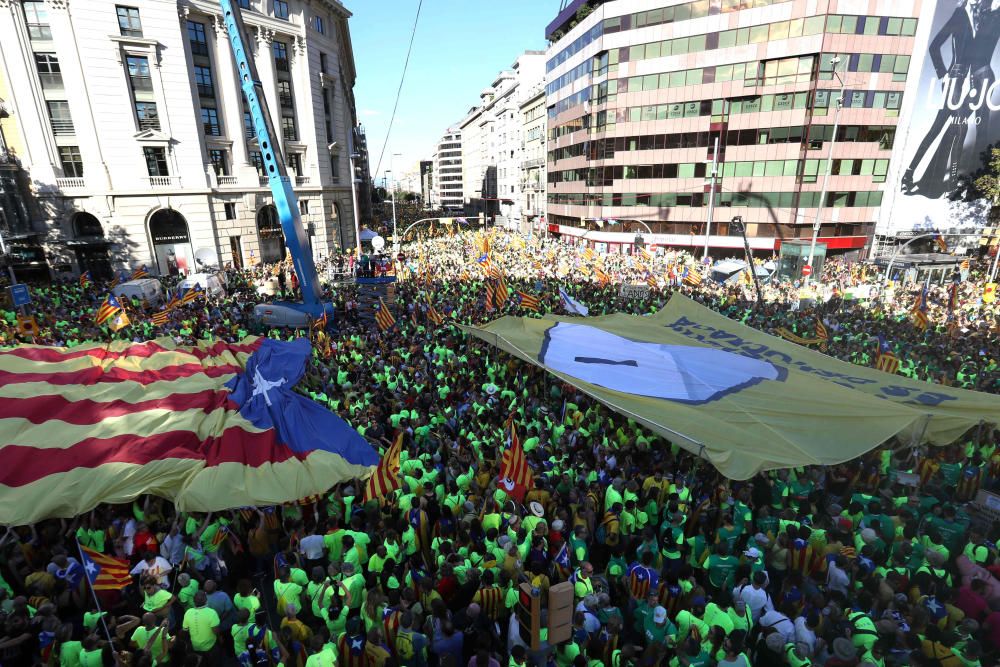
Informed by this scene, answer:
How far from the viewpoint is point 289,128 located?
135ft

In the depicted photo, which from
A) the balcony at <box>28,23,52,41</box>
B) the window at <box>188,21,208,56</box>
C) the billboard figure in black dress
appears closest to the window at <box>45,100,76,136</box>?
the balcony at <box>28,23,52,41</box>

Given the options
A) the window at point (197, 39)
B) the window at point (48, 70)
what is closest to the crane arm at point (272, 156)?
the window at point (197, 39)

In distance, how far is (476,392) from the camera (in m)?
12.8

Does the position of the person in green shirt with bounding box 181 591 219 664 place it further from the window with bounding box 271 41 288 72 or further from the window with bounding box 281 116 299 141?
the window with bounding box 271 41 288 72

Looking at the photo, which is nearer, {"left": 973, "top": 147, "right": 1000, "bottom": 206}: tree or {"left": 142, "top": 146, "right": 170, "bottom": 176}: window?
{"left": 142, "top": 146, "right": 170, "bottom": 176}: window

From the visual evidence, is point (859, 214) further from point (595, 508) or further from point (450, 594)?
point (450, 594)

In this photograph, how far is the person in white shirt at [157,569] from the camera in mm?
6770

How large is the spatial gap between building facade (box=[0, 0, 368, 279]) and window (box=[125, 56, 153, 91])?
63 millimetres

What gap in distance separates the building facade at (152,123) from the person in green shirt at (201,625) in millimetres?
35308

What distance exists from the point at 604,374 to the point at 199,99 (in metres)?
37.9

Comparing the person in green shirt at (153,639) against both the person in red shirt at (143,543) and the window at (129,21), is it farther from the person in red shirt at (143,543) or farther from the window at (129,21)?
the window at (129,21)

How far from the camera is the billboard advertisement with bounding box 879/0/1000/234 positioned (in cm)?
3559

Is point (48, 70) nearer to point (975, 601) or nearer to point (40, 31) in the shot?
point (40, 31)

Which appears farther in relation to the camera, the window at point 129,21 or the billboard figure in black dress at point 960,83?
the billboard figure in black dress at point 960,83
